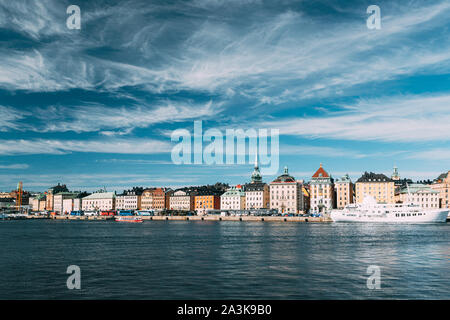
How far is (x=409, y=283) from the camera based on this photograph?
870 inches

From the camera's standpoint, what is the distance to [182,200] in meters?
181

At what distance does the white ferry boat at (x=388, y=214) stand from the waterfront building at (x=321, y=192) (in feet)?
106

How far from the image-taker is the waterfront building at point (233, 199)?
6527 inches

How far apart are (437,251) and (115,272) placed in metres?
27.6

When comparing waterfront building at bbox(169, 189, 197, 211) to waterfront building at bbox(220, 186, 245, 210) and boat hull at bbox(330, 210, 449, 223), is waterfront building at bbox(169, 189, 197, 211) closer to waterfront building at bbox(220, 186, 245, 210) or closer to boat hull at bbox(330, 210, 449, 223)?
waterfront building at bbox(220, 186, 245, 210)

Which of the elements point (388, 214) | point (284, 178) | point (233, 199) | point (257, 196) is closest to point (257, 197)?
point (257, 196)

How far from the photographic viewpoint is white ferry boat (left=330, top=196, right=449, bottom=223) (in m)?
109

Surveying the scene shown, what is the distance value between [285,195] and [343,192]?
20607 mm

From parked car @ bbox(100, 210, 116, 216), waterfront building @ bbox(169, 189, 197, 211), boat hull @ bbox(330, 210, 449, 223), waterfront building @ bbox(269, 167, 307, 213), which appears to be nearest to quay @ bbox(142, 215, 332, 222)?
boat hull @ bbox(330, 210, 449, 223)

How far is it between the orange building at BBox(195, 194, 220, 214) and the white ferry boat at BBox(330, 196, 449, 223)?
62210 millimetres

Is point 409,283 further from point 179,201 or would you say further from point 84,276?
point 179,201

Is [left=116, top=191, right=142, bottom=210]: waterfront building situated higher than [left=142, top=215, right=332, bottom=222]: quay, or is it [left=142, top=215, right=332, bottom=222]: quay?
[left=116, top=191, right=142, bottom=210]: waterfront building

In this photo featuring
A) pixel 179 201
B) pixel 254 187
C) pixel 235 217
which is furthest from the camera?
pixel 179 201
